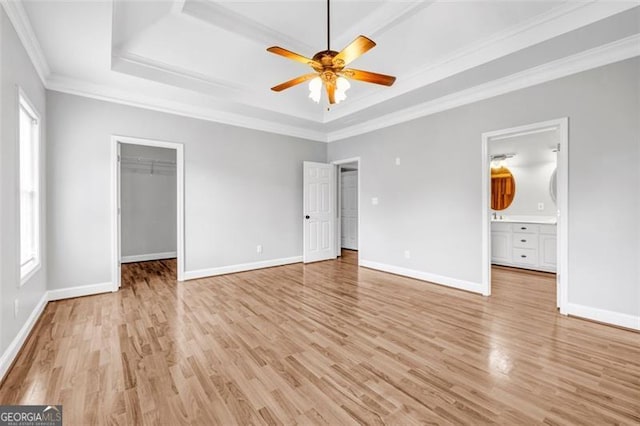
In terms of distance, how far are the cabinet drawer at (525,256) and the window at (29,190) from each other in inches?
279

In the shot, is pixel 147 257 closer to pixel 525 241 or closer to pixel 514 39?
pixel 514 39

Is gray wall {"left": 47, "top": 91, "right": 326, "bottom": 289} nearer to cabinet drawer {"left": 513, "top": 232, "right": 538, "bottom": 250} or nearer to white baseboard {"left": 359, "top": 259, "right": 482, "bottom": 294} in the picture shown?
white baseboard {"left": 359, "top": 259, "right": 482, "bottom": 294}

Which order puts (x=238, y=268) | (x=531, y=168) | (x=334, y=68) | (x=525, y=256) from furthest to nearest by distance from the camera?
1. (x=531, y=168)
2. (x=525, y=256)
3. (x=238, y=268)
4. (x=334, y=68)

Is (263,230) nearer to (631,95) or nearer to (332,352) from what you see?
(332,352)

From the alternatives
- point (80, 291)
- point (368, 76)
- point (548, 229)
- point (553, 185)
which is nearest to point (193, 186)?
point (80, 291)

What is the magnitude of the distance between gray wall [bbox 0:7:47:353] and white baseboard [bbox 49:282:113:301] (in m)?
1.08

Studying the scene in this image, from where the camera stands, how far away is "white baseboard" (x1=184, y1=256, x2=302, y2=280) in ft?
15.5

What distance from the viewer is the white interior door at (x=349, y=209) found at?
7.89m

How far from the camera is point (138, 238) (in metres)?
6.44

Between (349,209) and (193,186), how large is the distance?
14.7 ft

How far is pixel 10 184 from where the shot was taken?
7.54ft

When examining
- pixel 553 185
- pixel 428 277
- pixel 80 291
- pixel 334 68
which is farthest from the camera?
pixel 553 185

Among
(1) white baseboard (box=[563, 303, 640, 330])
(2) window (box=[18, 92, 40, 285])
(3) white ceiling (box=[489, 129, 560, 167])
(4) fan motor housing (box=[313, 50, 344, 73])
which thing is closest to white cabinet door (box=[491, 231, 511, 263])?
(3) white ceiling (box=[489, 129, 560, 167])

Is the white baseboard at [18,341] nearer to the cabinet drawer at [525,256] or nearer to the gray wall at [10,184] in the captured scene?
the gray wall at [10,184]
